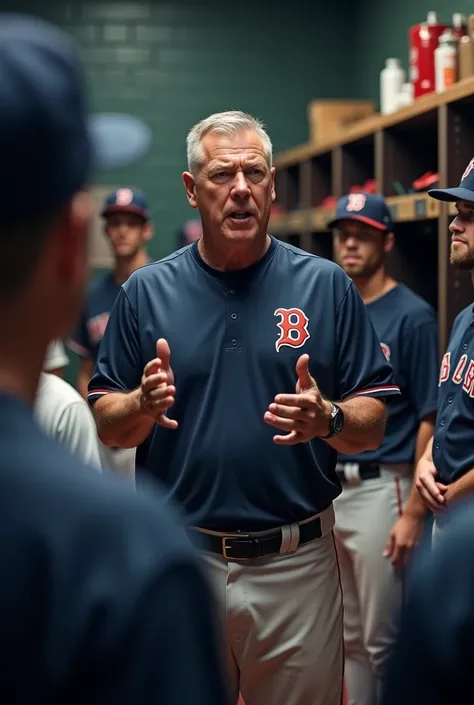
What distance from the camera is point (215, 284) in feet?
9.16

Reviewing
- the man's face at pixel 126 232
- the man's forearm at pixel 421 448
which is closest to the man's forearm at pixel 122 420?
the man's forearm at pixel 421 448

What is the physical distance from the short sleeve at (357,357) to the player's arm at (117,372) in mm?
541

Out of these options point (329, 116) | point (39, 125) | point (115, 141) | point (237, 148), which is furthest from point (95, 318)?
point (39, 125)

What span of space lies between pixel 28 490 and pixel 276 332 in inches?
73.3

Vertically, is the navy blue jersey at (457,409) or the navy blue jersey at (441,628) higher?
the navy blue jersey at (441,628)

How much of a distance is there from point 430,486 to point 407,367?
0.77 meters

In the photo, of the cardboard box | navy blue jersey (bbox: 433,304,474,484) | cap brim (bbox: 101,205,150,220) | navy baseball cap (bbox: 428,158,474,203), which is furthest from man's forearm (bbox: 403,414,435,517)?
the cardboard box

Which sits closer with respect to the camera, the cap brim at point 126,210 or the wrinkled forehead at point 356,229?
the wrinkled forehead at point 356,229

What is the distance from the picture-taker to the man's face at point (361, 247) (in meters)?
4.20

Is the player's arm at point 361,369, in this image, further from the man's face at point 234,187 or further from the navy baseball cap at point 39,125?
the navy baseball cap at point 39,125

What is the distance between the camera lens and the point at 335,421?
251 cm

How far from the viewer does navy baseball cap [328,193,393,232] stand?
14.0 feet

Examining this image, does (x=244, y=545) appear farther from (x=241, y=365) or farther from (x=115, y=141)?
(x=115, y=141)

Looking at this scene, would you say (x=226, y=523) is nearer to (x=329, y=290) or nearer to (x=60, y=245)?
(x=329, y=290)
